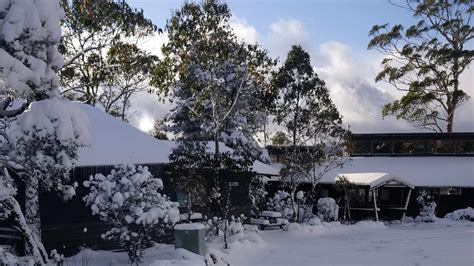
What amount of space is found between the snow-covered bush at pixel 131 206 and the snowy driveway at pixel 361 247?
2961 mm

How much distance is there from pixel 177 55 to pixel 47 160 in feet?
25.7

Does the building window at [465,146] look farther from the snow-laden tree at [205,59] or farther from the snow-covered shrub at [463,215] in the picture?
the snow-laden tree at [205,59]

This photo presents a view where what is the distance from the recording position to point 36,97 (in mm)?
8922

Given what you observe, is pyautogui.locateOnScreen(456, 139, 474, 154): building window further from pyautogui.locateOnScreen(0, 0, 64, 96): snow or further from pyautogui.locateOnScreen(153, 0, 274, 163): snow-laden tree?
pyautogui.locateOnScreen(0, 0, 64, 96): snow

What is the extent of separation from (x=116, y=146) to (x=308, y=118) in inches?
459

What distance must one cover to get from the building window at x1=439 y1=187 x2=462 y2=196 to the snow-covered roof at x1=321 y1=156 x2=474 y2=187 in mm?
792

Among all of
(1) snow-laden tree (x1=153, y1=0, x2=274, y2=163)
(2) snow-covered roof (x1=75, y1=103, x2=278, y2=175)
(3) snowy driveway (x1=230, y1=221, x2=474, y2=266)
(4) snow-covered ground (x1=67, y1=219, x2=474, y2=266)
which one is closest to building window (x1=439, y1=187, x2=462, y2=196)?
(3) snowy driveway (x1=230, y1=221, x2=474, y2=266)

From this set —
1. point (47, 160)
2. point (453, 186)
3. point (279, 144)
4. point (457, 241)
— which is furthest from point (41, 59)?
point (453, 186)

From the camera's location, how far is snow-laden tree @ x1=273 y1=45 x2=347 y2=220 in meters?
23.4

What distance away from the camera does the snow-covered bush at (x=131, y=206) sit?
10864 millimetres

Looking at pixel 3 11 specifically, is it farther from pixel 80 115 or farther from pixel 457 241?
pixel 457 241

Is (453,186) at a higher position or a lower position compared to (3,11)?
lower

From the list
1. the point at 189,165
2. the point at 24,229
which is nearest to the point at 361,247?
the point at 189,165

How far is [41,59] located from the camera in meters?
8.43
